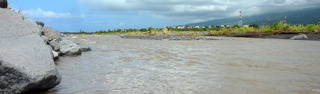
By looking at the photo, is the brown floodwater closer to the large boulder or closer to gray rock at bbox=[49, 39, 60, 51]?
the large boulder

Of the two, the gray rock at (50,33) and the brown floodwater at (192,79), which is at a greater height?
the gray rock at (50,33)

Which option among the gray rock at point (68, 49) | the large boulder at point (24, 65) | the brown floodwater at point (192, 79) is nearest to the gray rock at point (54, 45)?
the gray rock at point (68, 49)

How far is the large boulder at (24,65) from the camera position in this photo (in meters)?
6.19

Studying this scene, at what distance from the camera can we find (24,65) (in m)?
6.39

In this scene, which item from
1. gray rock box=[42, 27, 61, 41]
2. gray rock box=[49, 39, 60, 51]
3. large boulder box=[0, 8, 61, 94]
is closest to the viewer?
large boulder box=[0, 8, 61, 94]

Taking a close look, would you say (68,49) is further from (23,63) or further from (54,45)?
(23,63)

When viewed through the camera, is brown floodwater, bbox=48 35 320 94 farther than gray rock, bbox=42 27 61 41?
No

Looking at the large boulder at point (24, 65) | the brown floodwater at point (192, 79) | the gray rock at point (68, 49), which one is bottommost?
the brown floodwater at point (192, 79)

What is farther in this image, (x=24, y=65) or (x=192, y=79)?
(x=192, y=79)

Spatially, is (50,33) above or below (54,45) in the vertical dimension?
above

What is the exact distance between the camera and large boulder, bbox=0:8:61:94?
244 inches

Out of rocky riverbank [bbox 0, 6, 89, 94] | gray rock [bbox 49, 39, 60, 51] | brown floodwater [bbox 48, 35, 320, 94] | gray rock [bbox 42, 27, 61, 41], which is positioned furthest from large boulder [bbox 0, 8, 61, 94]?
gray rock [bbox 42, 27, 61, 41]

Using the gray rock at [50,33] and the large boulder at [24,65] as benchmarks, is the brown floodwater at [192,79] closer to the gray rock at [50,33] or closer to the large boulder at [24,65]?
the large boulder at [24,65]

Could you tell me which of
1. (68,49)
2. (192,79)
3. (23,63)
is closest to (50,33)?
(68,49)
